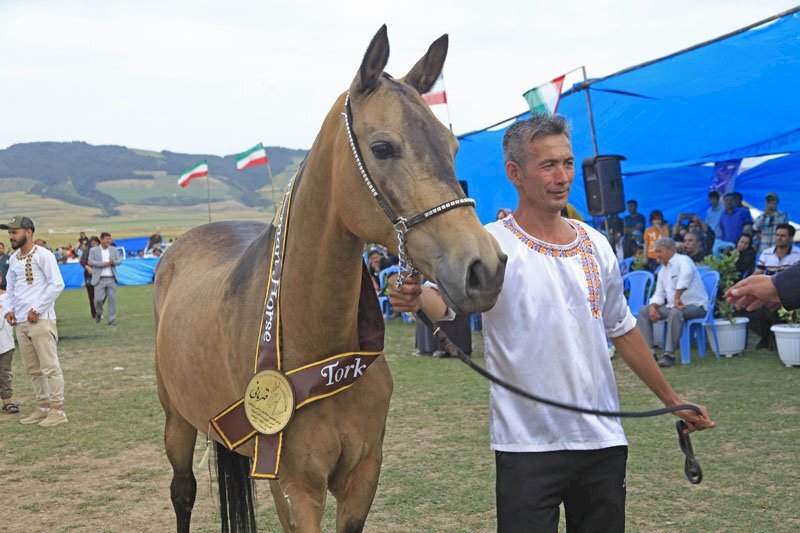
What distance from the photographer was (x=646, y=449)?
5.69 meters

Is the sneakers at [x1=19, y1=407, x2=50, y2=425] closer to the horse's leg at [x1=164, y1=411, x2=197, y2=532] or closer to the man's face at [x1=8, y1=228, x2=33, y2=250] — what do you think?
the man's face at [x1=8, y1=228, x2=33, y2=250]

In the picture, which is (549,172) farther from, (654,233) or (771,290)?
(654,233)

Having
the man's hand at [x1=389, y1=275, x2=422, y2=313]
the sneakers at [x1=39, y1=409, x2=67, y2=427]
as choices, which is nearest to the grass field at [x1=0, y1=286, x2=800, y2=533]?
the sneakers at [x1=39, y1=409, x2=67, y2=427]

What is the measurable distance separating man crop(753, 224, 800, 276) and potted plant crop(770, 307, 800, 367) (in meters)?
0.74

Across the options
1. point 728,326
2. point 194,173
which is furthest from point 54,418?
point 194,173

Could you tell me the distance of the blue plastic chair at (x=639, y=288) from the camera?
10312 mm

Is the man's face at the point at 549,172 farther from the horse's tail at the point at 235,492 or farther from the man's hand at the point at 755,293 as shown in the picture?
the horse's tail at the point at 235,492

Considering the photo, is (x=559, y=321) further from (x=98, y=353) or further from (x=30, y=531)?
(x=98, y=353)

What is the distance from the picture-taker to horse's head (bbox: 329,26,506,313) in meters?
1.92

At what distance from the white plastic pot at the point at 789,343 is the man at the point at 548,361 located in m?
6.91

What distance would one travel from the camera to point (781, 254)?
9.26 meters

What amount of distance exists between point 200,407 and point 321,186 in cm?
136

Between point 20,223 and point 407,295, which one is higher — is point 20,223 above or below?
above

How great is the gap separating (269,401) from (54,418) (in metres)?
6.13
